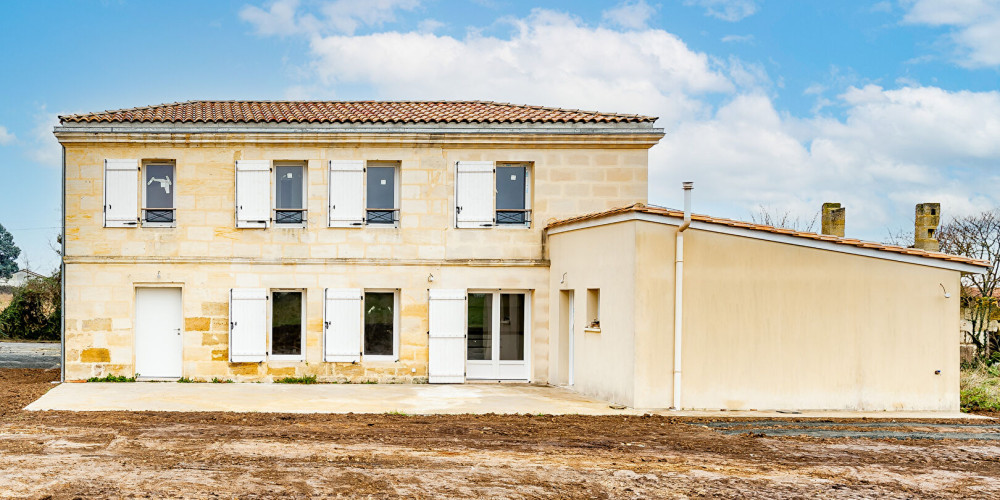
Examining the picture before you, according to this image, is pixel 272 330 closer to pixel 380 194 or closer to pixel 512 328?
pixel 380 194

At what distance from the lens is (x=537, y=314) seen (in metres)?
15.6

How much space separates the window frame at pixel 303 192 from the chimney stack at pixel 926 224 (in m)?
11.7

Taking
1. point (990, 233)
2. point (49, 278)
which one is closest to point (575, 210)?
point (990, 233)

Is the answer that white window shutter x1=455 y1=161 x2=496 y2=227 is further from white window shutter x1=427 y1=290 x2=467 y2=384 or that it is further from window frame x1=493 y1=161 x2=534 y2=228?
white window shutter x1=427 y1=290 x2=467 y2=384

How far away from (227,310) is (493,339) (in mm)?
4736

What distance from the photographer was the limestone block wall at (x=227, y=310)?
15.2m

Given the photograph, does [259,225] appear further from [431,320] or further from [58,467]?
[58,467]

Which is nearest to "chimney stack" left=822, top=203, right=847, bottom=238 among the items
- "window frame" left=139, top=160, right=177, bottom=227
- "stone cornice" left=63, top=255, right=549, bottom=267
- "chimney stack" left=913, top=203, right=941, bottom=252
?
"chimney stack" left=913, top=203, right=941, bottom=252

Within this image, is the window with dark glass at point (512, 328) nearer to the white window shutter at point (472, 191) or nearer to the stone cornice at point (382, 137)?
the white window shutter at point (472, 191)

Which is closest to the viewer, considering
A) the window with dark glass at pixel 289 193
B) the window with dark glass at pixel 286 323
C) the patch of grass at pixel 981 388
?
the patch of grass at pixel 981 388

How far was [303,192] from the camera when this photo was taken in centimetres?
1566

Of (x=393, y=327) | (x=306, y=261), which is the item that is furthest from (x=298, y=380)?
(x=306, y=261)

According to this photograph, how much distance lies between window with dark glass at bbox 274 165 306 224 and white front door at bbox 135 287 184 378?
2.33 m

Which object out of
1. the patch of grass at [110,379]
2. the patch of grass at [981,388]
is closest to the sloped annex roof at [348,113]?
the patch of grass at [110,379]
